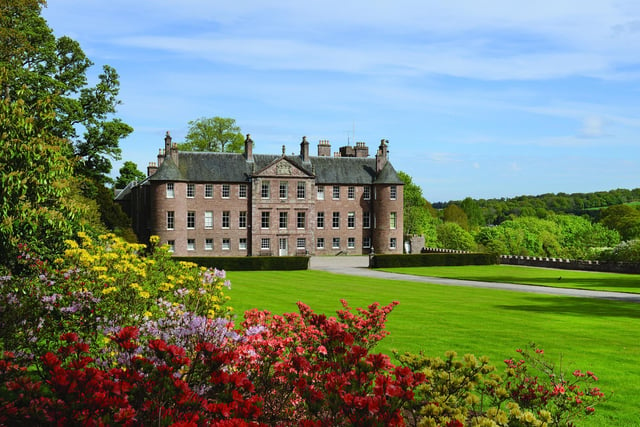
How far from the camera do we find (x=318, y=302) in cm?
2242

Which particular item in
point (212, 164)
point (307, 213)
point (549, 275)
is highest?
point (212, 164)

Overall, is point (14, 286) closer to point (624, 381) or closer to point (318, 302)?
point (624, 381)

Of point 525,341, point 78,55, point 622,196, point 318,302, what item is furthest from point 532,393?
point 622,196

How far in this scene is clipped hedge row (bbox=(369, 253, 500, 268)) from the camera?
47.3 meters

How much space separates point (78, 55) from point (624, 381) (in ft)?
131

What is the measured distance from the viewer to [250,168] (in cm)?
6041

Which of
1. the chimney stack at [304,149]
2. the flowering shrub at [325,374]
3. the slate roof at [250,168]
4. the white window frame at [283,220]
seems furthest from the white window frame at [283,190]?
the flowering shrub at [325,374]

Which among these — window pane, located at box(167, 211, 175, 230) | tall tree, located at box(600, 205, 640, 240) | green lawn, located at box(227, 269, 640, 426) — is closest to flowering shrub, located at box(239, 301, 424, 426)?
green lawn, located at box(227, 269, 640, 426)

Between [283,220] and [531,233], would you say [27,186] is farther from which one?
[531,233]

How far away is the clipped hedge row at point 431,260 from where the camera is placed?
155ft

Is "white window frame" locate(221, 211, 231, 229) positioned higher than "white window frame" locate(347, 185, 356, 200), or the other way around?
"white window frame" locate(347, 185, 356, 200)

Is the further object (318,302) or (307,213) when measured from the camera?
(307,213)

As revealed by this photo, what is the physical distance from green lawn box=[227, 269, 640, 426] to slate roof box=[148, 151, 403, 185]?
94.2ft

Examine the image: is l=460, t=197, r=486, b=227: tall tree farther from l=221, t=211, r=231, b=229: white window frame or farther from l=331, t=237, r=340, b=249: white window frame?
l=221, t=211, r=231, b=229: white window frame
